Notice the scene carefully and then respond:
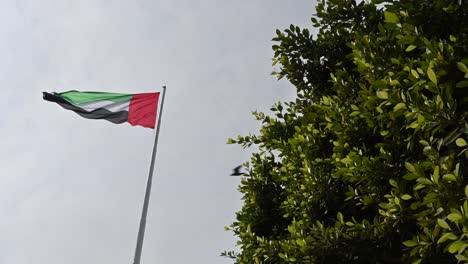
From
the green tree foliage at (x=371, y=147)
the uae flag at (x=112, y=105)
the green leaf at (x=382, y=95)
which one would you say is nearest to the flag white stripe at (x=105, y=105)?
the uae flag at (x=112, y=105)

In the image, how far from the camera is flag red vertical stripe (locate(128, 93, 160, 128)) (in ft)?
43.8

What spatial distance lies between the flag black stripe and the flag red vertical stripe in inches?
9.7

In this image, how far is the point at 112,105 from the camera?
13289mm

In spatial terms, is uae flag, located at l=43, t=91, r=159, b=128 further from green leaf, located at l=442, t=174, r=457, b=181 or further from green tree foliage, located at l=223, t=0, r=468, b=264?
green leaf, located at l=442, t=174, r=457, b=181

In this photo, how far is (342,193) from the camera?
20.9ft

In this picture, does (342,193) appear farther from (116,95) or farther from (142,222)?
(116,95)

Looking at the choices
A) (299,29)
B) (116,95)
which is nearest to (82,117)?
(116,95)

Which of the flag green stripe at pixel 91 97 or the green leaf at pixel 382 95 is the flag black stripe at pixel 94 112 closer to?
the flag green stripe at pixel 91 97

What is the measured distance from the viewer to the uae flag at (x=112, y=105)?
13.0 metres

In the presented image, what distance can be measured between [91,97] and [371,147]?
9618 millimetres

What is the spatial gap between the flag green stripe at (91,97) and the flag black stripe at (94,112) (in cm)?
30

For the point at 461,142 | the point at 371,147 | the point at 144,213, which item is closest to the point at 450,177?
the point at 461,142

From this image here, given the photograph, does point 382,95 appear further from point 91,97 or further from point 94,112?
point 91,97

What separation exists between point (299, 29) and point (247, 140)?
236cm
